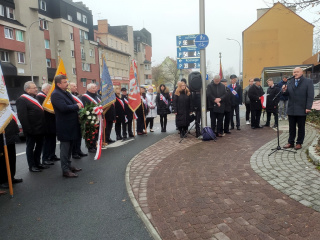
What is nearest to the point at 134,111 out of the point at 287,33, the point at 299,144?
the point at 299,144

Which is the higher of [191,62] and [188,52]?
[188,52]

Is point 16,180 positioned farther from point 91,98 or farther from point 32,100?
point 91,98

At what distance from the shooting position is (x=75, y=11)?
46000 millimetres

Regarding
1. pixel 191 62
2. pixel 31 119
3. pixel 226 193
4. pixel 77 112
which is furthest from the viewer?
pixel 191 62

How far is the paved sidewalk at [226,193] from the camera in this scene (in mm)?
3404

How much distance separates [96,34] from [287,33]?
38.0 metres

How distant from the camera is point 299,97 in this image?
673 centimetres

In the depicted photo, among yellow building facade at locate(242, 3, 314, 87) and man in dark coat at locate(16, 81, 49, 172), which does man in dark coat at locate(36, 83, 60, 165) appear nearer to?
man in dark coat at locate(16, 81, 49, 172)

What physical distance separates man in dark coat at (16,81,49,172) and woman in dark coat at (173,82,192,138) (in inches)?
177

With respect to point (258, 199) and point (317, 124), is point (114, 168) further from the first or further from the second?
point (317, 124)

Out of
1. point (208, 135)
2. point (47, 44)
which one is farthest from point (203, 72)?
point (47, 44)

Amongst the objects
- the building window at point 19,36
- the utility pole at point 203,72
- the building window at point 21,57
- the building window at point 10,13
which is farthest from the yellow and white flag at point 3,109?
the building window at point 10,13

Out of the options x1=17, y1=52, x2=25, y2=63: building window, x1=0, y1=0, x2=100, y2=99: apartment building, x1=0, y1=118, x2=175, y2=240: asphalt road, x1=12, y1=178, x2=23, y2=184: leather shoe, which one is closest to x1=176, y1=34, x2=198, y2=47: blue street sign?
x1=0, y1=118, x2=175, y2=240: asphalt road

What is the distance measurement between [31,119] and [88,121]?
1.56 metres
